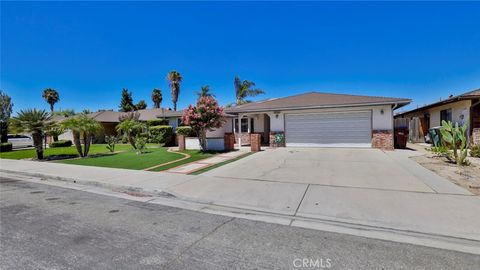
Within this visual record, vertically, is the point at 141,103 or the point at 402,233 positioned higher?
the point at 141,103

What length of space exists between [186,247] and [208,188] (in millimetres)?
3155

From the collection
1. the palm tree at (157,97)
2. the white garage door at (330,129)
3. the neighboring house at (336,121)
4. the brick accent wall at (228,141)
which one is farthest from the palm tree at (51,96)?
the white garage door at (330,129)

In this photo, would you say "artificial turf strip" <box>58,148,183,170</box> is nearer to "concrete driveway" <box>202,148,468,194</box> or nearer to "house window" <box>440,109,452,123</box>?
"concrete driveway" <box>202,148,468,194</box>

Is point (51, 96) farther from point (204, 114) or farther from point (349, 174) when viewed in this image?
point (349, 174)

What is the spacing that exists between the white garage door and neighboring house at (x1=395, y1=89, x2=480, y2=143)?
5108mm

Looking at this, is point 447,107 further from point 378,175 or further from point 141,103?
point 141,103

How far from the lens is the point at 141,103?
171 feet

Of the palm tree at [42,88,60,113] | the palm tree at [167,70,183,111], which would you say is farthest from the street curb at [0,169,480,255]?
the palm tree at [42,88,60,113]

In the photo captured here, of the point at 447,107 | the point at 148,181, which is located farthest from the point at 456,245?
the point at 447,107

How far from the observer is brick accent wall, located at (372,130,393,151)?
1410 centimetres

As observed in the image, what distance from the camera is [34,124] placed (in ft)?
45.9

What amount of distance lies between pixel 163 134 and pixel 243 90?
1442 centimetres

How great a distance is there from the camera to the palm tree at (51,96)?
49.3 meters

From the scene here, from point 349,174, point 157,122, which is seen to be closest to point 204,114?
point 349,174
